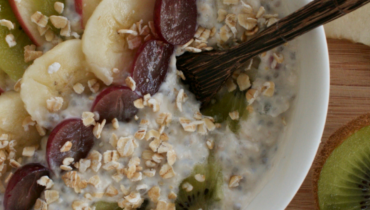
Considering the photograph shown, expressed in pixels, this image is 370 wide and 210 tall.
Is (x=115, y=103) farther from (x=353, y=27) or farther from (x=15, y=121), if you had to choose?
(x=353, y=27)

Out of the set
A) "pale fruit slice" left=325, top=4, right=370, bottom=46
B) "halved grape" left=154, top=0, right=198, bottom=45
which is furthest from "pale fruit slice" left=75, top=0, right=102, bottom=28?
"pale fruit slice" left=325, top=4, right=370, bottom=46

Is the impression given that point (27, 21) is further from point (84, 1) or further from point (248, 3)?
point (248, 3)

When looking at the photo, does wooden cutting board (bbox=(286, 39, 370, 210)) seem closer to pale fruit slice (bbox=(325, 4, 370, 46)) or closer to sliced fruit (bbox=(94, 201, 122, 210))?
pale fruit slice (bbox=(325, 4, 370, 46))

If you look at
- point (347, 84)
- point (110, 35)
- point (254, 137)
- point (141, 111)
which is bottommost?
point (347, 84)

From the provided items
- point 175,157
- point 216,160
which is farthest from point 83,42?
point 216,160

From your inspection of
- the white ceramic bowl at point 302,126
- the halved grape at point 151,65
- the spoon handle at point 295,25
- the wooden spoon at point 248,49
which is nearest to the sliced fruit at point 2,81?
the halved grape at point 151,65

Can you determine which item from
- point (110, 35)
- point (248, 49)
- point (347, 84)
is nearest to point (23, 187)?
point (110, 35)
